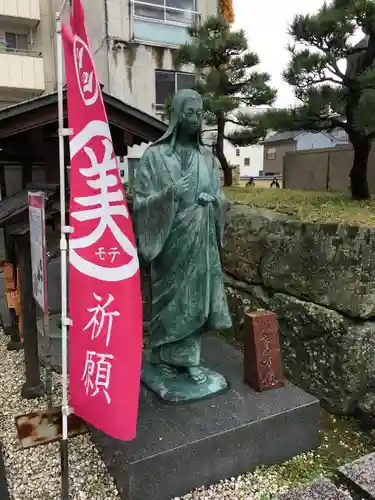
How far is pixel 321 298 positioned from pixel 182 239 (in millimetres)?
1830

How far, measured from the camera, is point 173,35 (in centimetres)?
1282

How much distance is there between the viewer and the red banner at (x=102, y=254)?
2.27 meters

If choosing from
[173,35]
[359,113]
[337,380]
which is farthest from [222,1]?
[337,380]

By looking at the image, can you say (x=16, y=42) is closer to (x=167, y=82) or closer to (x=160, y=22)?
(x=160, y=22)

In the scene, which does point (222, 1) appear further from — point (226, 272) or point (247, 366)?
point (247, 366)

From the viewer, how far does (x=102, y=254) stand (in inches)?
90.9

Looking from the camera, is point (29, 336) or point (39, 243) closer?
point (39, 243)

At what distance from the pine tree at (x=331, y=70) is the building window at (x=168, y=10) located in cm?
914

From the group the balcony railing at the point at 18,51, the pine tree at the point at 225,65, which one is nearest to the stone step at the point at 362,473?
the pine tree at the point at 225,65

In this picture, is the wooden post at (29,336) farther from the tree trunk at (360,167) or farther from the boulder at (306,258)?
the tree trunk at (360,167)

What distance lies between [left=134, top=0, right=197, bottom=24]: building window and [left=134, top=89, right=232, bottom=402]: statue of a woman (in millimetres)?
11237

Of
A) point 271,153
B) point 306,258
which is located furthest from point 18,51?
point 271,153

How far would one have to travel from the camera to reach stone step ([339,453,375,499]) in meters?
2.76

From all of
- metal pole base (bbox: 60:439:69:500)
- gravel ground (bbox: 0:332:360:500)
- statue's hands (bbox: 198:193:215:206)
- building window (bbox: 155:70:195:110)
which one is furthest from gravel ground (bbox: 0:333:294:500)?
building window (bbox: 155:70:195:110)
